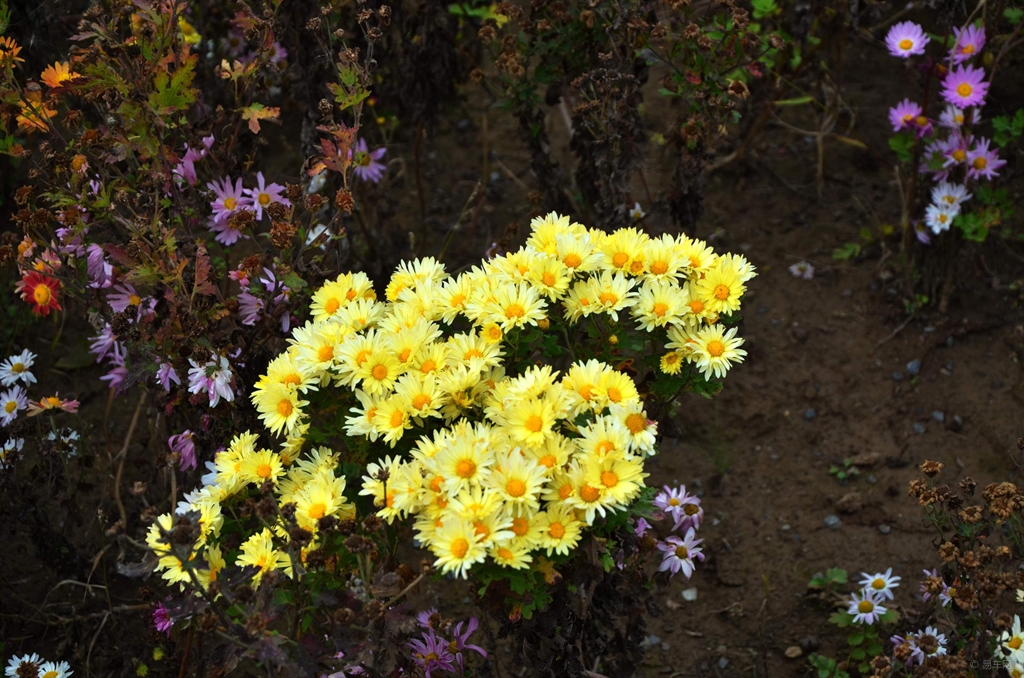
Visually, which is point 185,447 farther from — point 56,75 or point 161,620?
point 56,75

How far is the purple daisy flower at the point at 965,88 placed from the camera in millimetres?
3176

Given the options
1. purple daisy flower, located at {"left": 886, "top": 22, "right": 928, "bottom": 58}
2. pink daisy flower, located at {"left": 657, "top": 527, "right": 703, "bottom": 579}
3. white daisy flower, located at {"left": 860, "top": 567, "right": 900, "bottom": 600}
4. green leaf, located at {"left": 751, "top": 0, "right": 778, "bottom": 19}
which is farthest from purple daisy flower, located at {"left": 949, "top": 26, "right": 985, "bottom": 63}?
pink daisy flower, located at {"left": 657, "top": 527, "right": 703, "bottom": 579}

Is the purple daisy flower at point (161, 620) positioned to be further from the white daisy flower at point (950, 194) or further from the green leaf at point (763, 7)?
the white daisy flower at point (950, 194)

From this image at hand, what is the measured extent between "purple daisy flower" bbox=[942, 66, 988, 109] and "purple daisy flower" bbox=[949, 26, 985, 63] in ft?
0.16

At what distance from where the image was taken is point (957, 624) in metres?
2.02

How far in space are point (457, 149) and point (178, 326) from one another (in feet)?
7.39

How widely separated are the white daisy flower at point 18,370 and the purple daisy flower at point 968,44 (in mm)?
3070

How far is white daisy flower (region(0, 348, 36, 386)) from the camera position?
2.84 metres

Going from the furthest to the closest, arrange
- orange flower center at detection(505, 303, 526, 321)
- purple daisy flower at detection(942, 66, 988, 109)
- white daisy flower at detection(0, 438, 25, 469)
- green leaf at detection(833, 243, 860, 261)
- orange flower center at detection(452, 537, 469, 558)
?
green leaf at detection(833, 243, 860, 261), purple daisy flower at detection(942, 66, 988, 109), white daisy flower at detection(0, 438, 25, 469), orange flower center at detection(505, 303, 526, 321), orange flower center at detection(452, 537, 469, 558)

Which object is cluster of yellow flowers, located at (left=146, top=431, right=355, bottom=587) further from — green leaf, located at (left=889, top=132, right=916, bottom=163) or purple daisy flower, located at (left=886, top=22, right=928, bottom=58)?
purple daisy flower, located at (left=886, top=22, right=928, bottom=58)

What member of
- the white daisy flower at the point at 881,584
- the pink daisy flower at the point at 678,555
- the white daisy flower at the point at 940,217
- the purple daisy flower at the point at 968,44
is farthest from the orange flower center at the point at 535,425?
the purple daisy flower at the point at 968,44

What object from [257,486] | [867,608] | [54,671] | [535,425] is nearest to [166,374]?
[257,486]

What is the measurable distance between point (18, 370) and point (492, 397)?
1775 millimetres

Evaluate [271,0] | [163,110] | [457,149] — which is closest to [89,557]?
[163,110]
